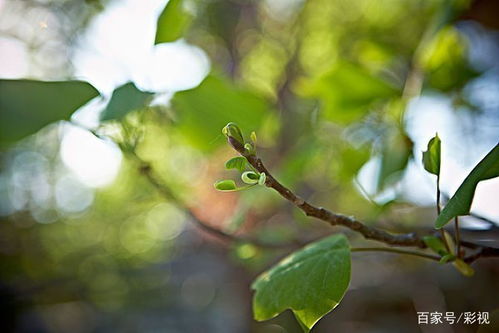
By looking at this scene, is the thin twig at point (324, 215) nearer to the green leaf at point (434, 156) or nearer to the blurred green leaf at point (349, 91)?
the green leaf at point (434, 156)

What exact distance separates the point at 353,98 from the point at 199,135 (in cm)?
18

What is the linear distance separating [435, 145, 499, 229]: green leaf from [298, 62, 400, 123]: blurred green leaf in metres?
0.27

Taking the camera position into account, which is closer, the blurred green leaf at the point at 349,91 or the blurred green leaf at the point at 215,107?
the blurred green leaf at the point at 215,107

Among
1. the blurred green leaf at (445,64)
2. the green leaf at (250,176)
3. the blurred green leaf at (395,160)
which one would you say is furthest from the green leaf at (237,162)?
the blurred green leaf at (445,64)

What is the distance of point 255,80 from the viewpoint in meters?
1.01

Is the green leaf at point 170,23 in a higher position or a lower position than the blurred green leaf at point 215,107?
higher

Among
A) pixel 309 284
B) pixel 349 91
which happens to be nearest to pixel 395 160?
pixel 349 91

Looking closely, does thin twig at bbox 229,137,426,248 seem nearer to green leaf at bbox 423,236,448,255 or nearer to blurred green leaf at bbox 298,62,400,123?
green leaf at bbox 423,236,448,255

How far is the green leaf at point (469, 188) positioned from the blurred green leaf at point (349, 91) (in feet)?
0.90

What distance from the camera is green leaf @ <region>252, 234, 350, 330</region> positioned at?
0.81 feet

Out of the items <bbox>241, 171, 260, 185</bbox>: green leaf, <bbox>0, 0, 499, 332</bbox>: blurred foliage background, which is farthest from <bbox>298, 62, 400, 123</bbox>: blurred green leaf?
<bbox>241, 171, 260, 185</bbox>: green leaf

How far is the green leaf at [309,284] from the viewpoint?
25 cm

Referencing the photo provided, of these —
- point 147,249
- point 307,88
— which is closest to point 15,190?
point 147,249

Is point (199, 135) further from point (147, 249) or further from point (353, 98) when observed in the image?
point (147, 249)
